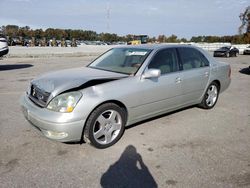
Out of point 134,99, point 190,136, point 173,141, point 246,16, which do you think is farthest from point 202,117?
point 246,16

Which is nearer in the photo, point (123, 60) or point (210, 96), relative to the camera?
point (123, 60)

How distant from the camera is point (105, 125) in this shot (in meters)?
3.68

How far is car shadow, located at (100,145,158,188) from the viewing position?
2.81m

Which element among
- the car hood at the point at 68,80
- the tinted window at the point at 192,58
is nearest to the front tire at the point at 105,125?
the car hood at the point at 68,80

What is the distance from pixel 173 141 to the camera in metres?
3.94

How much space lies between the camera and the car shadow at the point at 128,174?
2814 millimetres

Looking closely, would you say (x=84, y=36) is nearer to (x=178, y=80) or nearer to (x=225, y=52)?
(x=225, y=52)

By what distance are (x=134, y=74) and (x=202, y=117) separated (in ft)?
6.58

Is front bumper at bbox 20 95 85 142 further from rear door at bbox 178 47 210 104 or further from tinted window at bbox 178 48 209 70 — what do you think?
tinted window at bbox 178 48 209 70

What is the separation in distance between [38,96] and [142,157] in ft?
5.80

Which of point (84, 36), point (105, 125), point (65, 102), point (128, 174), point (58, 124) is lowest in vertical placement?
point (128, 174)

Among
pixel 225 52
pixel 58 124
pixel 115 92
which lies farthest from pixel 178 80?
pixel 225 52

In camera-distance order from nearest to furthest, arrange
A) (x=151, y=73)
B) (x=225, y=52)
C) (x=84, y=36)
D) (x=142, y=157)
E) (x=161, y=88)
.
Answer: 1. (x=142, y=157)
2. (x=151, y=73)
3. (x=161, y=88)
4. (x=225, y=52)
5. (x=84, y=36)

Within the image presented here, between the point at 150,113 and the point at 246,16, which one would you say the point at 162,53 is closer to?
the point at 150,113
